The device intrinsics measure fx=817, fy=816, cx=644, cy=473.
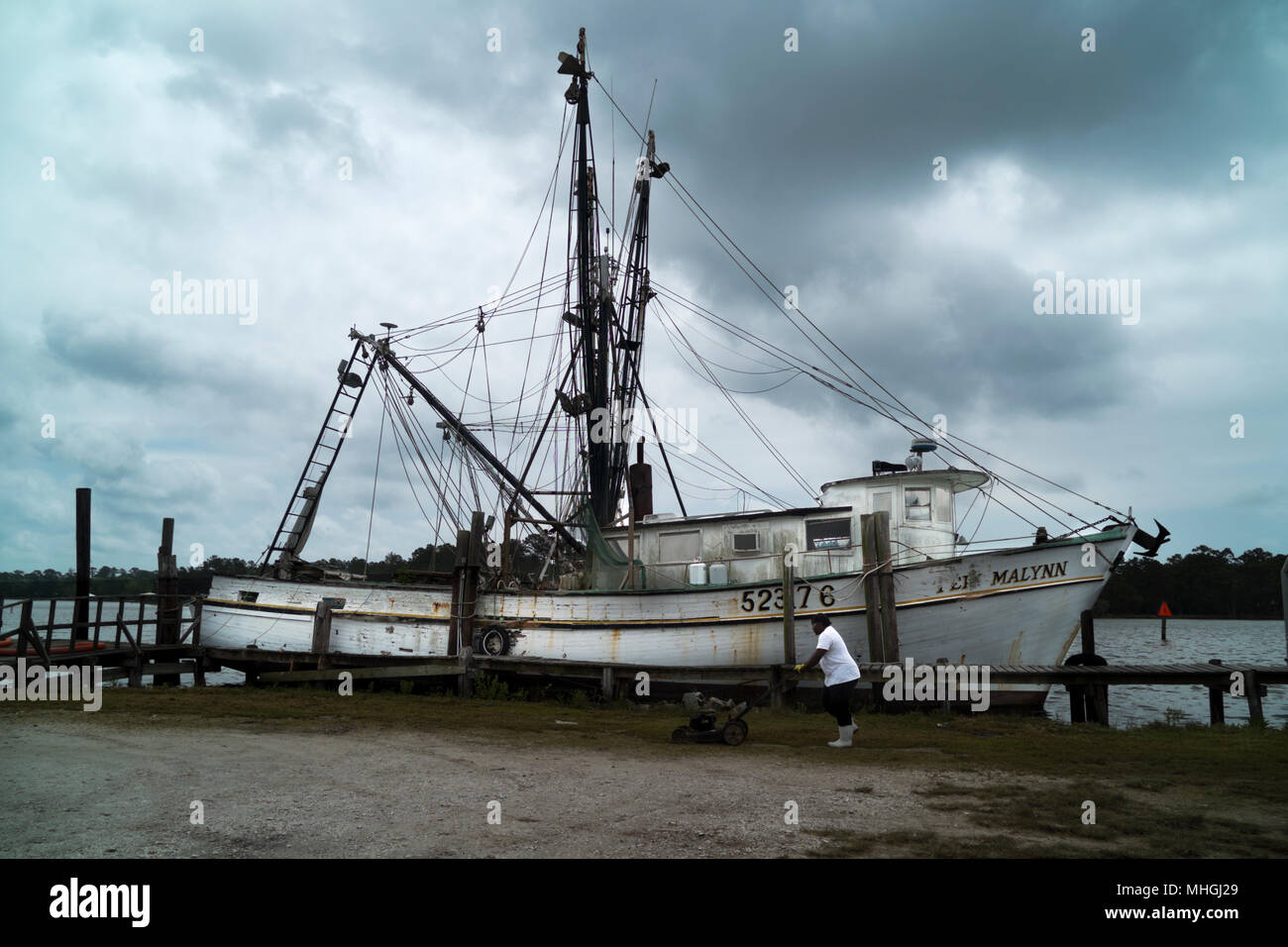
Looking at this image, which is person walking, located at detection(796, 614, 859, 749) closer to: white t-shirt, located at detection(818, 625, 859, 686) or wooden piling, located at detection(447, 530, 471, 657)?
white t-shirt, located at detection(818, 625, 859, 686)

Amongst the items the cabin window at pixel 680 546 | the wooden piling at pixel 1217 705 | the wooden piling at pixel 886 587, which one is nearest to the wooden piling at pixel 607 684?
the cabin window at pixel 680 546

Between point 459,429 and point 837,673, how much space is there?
55.6ft

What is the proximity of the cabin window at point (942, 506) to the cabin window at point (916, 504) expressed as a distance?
0.67 ft

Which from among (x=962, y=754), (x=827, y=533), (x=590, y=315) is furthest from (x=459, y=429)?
(x=962, y=754)

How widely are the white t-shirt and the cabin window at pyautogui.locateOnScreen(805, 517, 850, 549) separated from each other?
26.6ft

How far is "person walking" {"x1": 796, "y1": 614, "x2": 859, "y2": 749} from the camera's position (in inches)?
412

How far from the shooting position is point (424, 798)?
7148 mm

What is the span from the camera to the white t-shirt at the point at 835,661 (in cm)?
1045

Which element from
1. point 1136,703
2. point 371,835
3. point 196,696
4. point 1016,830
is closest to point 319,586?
point 196,696

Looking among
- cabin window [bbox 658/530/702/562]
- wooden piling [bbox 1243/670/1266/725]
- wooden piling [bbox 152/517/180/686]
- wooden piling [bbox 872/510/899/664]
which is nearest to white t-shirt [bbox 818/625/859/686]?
wooden piling [bbox 872/510/899/664]

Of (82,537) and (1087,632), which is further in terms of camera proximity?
(82,537)

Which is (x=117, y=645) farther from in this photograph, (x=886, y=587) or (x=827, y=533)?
(x=886, y=587)
